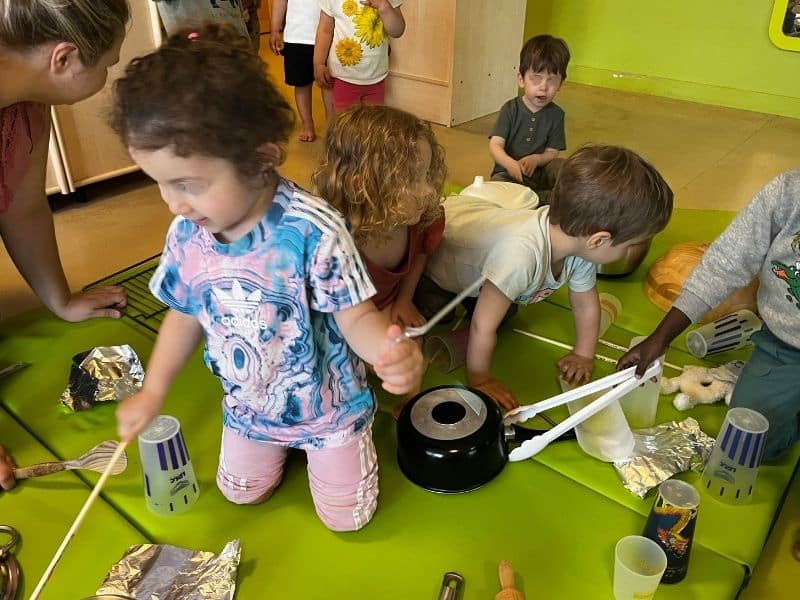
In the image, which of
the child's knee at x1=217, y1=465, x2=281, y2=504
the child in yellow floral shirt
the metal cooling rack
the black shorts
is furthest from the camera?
the black shorts

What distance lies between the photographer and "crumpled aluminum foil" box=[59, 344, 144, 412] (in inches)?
50.5

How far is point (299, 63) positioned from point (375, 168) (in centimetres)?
174

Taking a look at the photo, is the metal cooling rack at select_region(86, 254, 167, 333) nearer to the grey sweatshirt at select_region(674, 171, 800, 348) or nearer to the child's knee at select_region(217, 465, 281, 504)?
the child's knee at select_region(217, 465, 281, 504)

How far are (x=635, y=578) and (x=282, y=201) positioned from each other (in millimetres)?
673

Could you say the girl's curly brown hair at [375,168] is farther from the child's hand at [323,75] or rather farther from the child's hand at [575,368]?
the child's hand at [323,75]

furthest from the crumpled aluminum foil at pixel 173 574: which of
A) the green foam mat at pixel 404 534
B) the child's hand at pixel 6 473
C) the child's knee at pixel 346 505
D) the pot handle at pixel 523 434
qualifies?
the pot handle at pixel 523 434

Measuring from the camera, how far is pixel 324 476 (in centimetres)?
106

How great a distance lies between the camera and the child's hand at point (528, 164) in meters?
2.05

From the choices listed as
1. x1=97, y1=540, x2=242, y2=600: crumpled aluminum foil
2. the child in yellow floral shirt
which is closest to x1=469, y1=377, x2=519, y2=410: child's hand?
x1=97, y1=540, x2=242, y2=600: crumpled aluminum foil

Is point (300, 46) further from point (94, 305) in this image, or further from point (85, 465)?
point (85, 465)

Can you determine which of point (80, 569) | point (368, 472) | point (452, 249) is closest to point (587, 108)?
point (452, 249)

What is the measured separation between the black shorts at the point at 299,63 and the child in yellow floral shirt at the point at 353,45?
0.16 m

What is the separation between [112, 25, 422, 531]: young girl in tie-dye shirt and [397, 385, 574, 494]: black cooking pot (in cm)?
8

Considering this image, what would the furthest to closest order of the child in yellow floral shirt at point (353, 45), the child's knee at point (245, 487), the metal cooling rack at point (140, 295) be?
the child in yellow floral shirt at point (353, 45) → the metal cooling rack at point (140, 295) → the child's knee at point (245, 487)
